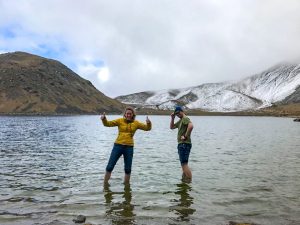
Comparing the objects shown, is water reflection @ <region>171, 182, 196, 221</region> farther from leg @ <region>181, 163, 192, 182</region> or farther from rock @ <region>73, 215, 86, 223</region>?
rock @ <region>73, 215, 86, 223</region>

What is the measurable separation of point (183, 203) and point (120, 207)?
224cm

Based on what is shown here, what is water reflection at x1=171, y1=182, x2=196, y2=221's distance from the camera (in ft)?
40.5

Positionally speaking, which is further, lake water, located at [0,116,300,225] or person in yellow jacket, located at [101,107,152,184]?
person in yellow jacket, located at [101,107,152,184]

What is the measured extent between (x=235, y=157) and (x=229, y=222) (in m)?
17.3

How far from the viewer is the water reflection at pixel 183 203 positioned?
12358 millimetres

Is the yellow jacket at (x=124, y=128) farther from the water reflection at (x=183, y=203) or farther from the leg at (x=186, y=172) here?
the leg at (x=186, y=172)

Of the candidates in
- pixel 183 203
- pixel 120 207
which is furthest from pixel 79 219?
pixel 183 203

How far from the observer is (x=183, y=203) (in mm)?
13836

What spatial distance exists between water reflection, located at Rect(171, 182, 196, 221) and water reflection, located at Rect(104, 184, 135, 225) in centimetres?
148

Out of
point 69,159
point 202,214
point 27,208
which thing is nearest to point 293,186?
point 202,214

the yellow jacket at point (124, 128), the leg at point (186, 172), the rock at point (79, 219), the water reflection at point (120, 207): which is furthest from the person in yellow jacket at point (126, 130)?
the rock at point (79, 219)

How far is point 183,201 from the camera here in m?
14.1

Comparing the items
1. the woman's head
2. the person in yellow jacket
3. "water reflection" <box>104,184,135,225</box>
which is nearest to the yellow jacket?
the person in yellow jacket

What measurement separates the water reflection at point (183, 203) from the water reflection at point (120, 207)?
1.48 meters
